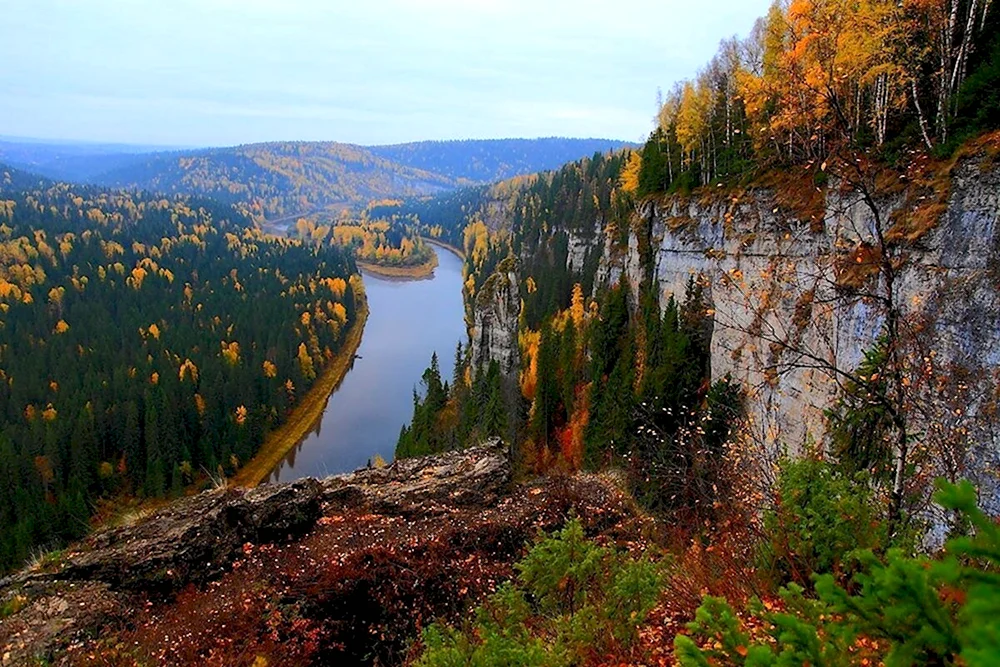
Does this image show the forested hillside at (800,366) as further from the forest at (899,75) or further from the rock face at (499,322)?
→ the rock face at (499,322)

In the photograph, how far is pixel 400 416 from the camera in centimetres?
6266

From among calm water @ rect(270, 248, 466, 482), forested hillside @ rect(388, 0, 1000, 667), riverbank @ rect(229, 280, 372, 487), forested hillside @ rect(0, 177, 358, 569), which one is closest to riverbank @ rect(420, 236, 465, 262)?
forested hillside @ rect(0, 177, 358, 569)

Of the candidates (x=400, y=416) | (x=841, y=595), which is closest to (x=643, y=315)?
(x=841, y=595)

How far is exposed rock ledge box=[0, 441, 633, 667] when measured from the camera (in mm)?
9227

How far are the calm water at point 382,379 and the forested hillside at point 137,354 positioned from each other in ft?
17.8

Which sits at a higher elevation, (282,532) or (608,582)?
(608,582)

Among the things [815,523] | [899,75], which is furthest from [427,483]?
[899,75]

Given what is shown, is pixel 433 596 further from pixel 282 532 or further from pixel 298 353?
pixel 298 353

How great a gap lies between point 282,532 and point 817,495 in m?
11.1

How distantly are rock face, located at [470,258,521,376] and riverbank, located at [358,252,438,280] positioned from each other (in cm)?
9379

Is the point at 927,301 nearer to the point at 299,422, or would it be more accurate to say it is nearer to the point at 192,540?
the point at 192,540

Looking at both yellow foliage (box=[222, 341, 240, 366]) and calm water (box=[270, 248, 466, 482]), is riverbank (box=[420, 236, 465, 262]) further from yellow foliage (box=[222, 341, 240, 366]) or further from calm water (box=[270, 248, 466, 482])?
yellow foliage (box=[222, 341, 240, 366])

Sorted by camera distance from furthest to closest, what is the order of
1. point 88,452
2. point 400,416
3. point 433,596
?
1. point 400,416
2. point 88,452
3. point 433,596

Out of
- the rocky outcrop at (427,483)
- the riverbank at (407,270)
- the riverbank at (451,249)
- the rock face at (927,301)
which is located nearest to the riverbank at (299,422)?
the rocky outcrop at (427,483)
